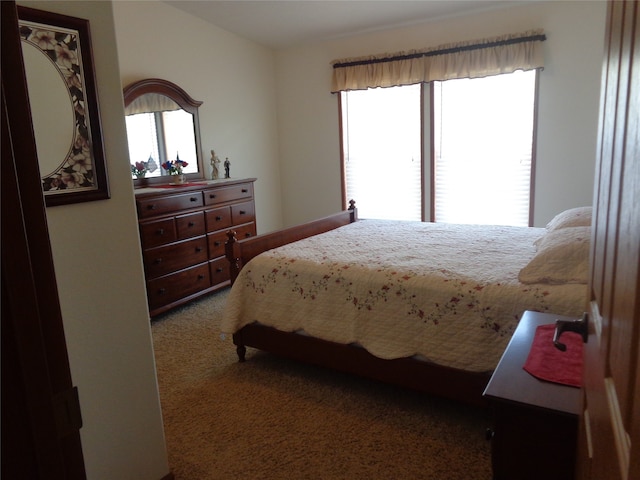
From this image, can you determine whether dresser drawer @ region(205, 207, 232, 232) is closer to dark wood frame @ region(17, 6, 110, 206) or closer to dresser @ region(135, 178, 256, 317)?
dresser @ region(135, 178, 256, 317)

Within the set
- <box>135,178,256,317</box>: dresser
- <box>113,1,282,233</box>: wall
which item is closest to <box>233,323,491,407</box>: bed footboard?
<box>135,178,256,317</box>: dresser

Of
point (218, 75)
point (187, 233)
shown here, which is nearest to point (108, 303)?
point (187, 233)

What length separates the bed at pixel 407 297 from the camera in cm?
212

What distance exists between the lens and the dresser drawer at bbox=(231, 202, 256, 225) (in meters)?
4.54

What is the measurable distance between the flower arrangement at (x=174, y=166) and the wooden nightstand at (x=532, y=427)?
3.71 metres

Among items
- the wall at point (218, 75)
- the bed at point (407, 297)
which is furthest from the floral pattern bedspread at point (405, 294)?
the wall at point (218, 75)

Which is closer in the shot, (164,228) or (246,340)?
(246,340)

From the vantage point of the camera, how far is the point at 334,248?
307 cm

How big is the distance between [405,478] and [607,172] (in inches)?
64.5

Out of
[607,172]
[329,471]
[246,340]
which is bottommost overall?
[329,471]

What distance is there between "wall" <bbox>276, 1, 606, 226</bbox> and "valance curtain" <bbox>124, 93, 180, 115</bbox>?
5.63 feet

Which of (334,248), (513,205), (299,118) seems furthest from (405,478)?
(299,118)

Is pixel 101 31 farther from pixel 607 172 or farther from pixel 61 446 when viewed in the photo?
pixel 607 172

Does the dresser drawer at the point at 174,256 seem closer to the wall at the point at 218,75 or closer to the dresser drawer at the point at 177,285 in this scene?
the dresser drawer at the point at 177,285
